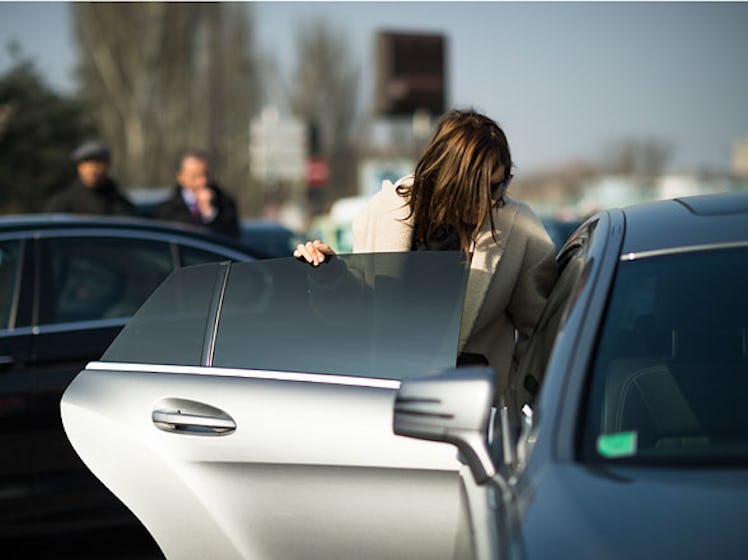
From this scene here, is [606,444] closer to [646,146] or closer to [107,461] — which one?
[107,461]

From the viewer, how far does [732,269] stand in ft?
9.45

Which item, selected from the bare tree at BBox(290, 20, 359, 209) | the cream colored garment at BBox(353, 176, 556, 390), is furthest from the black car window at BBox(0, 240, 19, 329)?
the bare tree at BBox(290, 20, 359, 209)

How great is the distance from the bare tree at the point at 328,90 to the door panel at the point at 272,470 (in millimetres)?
52737

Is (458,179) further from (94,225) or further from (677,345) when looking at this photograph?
(94,225)

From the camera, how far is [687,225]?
9.83 ft

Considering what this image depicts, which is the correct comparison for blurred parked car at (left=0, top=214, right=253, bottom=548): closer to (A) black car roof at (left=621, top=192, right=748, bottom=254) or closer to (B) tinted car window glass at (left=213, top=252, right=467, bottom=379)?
(B) tinted car window glass at (left=213, top=252, right=467, bottom=379)

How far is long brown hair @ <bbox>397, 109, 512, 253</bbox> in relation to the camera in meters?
3.49

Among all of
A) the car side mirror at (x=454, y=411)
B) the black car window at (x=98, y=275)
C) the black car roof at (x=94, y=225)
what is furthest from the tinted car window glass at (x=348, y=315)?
the black car roof at (x=94, y=225)

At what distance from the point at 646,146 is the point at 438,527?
9870 centimetres

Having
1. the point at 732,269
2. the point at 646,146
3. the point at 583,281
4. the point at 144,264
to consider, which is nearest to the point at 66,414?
the point at 583,281

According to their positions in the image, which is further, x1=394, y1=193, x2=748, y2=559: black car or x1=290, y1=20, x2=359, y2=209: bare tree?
x1=290, y1=20, x2=359, y2=209: bare tree

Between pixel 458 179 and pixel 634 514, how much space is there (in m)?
1.53

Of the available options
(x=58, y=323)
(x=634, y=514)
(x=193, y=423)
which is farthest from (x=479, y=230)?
(x=58, y=323)

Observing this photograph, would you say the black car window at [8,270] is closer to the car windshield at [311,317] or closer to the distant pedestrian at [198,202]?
the car windshield at [311,317]
